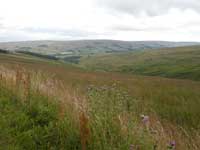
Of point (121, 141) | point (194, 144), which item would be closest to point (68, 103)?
point (121, 141)

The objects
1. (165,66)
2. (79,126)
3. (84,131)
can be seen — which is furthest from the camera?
(165,66)

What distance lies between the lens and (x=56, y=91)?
607 cm

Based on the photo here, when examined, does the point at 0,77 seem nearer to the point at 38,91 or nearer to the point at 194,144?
the point at 38,91

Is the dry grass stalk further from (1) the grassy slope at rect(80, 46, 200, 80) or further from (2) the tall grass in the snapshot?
(1) the grassy slope at rect(80, 46, 200, 80)

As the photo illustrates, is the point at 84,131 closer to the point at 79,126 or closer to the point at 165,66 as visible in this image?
the point at 79,126

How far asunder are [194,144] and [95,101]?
1657 millimetres

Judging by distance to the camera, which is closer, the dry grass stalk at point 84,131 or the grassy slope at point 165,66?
the dry grass stalk at point 84,131

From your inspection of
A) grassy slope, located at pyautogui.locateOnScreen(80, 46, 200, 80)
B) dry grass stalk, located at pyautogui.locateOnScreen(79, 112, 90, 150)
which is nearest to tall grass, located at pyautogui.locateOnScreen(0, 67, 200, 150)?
dry grass stalk, located at pyautogui.locateOnScreen(79, 112, 90, 150)

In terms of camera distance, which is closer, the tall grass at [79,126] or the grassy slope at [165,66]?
the tall grass at [79,126]

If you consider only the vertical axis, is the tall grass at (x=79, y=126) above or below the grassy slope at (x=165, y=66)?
above

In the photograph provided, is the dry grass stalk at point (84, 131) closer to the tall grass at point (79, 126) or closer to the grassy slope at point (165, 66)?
the tall grass at point (79, 126)

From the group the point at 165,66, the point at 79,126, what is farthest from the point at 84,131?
the point at 165,66

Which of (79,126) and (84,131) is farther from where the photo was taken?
(79,126)

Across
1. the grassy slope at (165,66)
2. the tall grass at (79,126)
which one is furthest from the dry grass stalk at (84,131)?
the grassy slope at (165,66)
